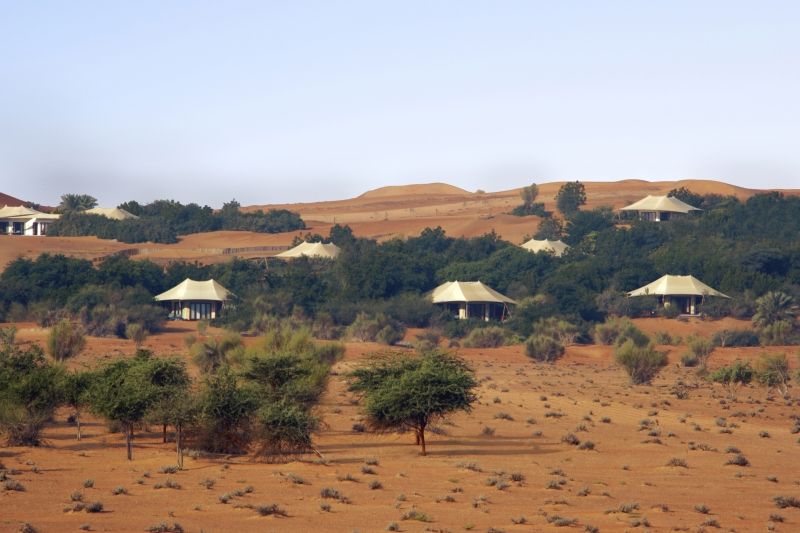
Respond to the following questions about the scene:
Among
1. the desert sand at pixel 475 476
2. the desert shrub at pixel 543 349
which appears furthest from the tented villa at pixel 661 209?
the desert sand at pixel 475 476

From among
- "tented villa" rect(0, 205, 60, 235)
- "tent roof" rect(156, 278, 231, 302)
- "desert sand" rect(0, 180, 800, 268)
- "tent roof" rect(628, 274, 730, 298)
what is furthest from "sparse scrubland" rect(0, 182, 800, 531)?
"tented villa" rect(0, 205, 60, 235)

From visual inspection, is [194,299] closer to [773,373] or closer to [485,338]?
[485,338]

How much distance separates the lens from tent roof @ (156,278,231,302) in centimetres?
8744

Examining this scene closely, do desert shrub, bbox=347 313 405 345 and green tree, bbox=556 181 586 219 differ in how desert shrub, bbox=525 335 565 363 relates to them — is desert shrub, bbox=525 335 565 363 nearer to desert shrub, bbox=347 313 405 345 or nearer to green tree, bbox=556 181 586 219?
desert shrub, bbox=347 313 405 345

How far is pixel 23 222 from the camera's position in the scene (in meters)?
126

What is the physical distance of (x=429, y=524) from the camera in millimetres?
22547

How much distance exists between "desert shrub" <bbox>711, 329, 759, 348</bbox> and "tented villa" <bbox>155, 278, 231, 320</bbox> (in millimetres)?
32841

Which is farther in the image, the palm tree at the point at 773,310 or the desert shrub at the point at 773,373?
the palm tree at the point at 773,310

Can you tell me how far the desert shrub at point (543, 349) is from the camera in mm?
71125

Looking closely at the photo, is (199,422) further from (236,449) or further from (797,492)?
(797,492)

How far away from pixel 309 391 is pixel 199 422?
5.67 meters

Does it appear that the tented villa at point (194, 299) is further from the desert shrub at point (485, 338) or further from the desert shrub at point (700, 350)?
the desert shrub at point (700, 350)

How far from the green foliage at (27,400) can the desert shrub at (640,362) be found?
28768 millimetres

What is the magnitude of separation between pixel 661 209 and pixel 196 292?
56.4 metres
